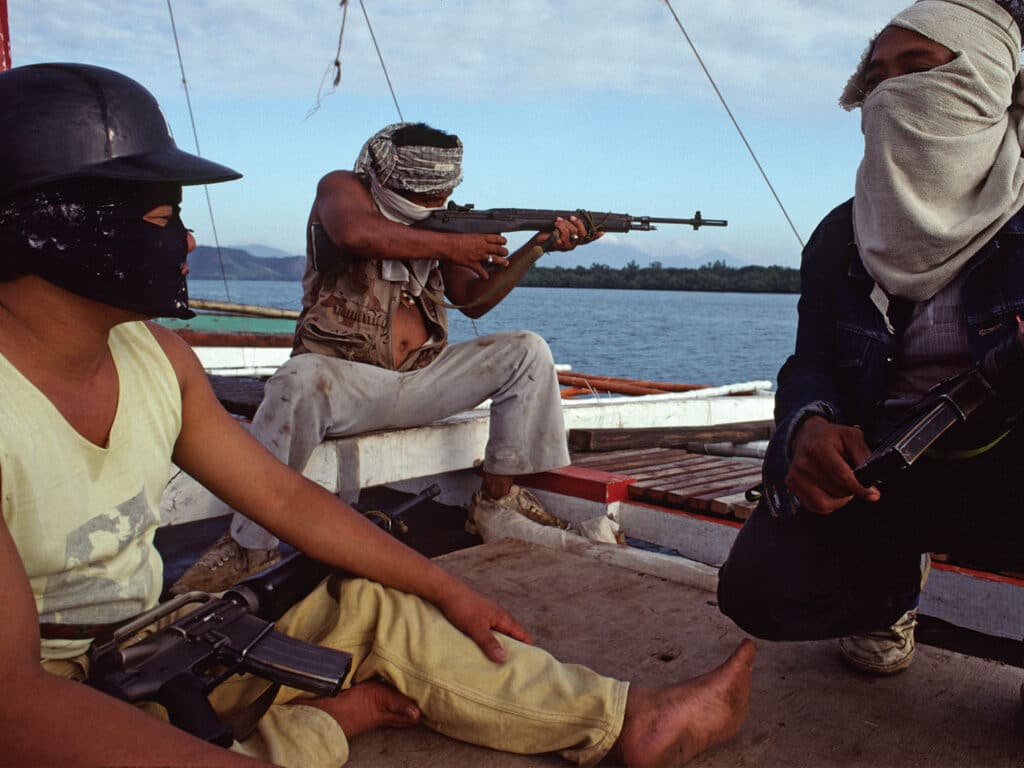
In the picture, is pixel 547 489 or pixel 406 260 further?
pixel 547 489

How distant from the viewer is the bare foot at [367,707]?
1.94 metres

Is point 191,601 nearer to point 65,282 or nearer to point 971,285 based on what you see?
point 65,282

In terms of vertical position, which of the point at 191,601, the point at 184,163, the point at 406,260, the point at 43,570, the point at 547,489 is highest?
the point at 184,163

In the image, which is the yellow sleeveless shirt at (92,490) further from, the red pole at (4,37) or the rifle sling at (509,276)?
the red pole at (4,37)

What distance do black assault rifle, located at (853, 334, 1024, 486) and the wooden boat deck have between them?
66cm

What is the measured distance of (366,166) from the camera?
3.87 meters

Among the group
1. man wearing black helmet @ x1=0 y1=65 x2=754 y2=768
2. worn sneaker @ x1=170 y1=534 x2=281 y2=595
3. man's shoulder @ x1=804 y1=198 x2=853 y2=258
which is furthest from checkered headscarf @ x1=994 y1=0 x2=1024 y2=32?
worn sneaker @ x1=170 y1=534 x2=281 y2=595

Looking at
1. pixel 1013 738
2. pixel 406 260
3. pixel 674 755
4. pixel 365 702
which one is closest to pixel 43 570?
pixel 365 702

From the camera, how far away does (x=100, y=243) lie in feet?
5.30

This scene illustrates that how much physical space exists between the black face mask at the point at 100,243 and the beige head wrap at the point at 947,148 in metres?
1.70

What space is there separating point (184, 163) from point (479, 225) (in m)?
2.35

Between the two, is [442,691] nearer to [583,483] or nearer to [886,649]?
[886,649]

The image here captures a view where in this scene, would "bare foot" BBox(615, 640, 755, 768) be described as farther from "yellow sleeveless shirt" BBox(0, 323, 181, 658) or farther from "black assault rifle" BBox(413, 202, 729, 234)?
"black assault rifle" BBox(413, 202, 729, 234)

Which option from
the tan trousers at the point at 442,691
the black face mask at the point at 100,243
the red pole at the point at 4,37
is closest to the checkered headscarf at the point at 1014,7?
the tan trousers at the point at 442,691
